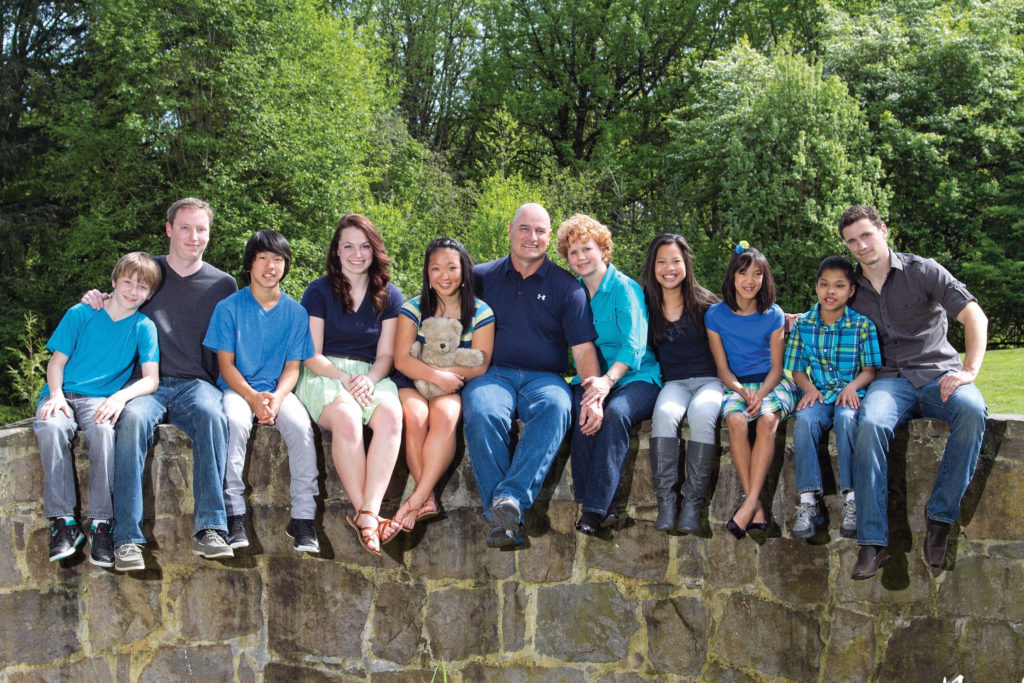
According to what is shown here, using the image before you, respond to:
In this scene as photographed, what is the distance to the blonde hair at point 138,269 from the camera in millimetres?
4191

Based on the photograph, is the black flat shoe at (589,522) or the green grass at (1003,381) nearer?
the black flat shoe at (589,522)

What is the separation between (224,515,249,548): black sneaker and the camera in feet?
12.4

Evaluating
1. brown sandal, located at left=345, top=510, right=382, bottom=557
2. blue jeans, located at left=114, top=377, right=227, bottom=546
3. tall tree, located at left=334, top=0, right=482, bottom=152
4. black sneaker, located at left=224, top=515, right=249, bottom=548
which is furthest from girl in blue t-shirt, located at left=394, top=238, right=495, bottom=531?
tall tree, located at left=334, top=0, right=482, bottom=152

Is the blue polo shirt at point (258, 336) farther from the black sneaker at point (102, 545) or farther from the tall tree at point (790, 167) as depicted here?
the tall tree at point (790, 167)

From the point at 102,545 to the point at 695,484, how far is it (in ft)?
7.98

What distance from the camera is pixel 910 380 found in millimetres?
3957

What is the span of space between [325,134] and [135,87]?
4296mm

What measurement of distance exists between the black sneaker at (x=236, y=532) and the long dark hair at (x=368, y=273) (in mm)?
1092

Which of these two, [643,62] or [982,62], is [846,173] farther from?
[643,62]

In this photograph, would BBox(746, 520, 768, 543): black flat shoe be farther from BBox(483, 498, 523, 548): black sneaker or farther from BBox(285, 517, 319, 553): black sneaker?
BBox(285, 517, 319, 553): black sneaker

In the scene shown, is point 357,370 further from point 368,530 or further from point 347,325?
point 368,530

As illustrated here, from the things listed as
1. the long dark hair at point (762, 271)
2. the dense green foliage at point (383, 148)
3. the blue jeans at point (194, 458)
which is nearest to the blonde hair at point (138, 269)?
the blue jeans at point (194, 458)

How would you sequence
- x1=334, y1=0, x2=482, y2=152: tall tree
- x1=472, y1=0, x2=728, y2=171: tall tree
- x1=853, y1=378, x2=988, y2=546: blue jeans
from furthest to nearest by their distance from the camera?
x1=334, y1=0, x2=482, y2=152: tall tree
x1=472, y1=0, x2=728, y2=171: tall tree
x1=853, y1=378, x2=988, y2=546: blue jeans

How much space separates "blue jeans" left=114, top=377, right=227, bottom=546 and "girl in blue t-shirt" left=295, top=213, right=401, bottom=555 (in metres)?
0.43
